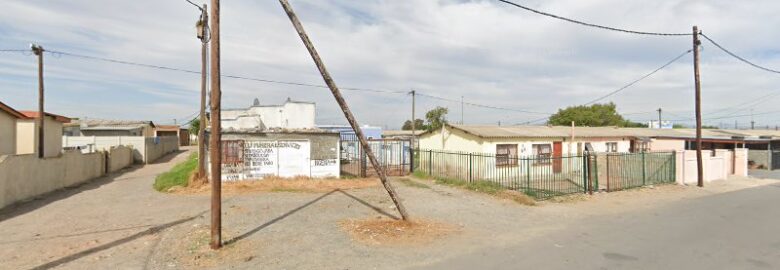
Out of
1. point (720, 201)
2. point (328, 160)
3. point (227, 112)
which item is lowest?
point (720, 201)

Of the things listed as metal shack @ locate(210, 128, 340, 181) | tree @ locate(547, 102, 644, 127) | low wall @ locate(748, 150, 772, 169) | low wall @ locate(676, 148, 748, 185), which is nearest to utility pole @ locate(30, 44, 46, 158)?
metal shack @ locate(210, 128, 340, 181)

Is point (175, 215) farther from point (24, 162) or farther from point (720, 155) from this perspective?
point (720, 155)

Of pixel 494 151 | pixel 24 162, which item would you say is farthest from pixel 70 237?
pixel 494 151

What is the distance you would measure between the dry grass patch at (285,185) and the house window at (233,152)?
966mm

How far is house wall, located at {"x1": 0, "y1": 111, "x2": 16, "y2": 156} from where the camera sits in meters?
16.9

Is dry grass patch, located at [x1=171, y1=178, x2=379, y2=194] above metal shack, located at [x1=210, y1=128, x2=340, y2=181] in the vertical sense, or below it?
below

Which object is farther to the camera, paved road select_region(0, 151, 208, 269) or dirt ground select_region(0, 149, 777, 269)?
dirt ground select_region(0, 149, 777, 269)

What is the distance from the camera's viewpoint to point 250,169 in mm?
16500

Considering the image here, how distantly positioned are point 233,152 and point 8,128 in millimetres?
10519

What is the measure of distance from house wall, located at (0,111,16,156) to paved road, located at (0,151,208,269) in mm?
5243

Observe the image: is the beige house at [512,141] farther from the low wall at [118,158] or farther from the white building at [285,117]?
the low wall at [118,158]

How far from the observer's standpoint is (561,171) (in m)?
17.3

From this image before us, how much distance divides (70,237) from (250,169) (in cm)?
844

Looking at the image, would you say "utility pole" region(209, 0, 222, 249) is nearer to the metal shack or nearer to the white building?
the metal shack
